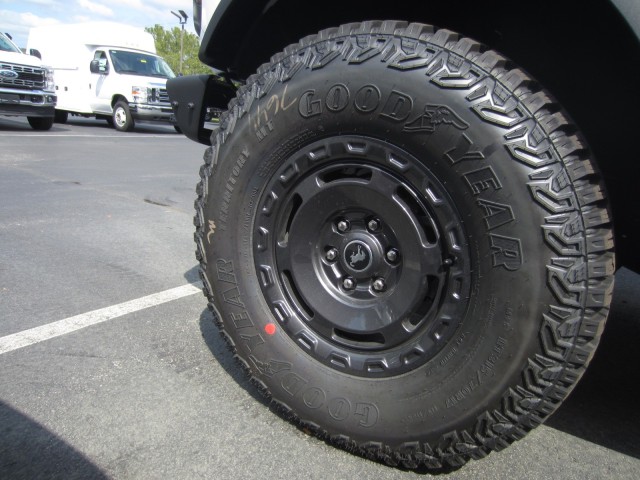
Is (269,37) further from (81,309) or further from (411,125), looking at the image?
(81,309)

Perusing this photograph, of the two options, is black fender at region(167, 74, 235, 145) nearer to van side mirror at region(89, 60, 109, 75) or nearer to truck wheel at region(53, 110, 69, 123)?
van side mirror at region(89, 60, 109, 75)

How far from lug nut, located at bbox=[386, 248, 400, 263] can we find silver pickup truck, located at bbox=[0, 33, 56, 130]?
12673 millimetres

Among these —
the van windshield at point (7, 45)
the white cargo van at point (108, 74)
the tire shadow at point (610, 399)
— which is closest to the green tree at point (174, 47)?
the white cargo van at point (108, 74)

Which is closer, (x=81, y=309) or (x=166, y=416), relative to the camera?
(x=166, y=416)

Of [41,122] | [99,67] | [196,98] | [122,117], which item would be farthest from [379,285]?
[99,67]

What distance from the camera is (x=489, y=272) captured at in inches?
63.1

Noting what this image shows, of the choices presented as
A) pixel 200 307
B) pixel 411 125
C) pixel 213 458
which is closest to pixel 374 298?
pixel 411 125

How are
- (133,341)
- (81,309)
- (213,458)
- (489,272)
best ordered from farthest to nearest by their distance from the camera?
(81,309), (133,341), (213,458), (489,272)

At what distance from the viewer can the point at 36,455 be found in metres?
1.81

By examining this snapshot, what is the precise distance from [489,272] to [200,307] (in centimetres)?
194

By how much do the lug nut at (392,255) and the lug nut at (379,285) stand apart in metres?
0.07

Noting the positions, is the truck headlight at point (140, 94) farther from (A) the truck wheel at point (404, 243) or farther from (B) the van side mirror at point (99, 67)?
(A) the truck wheel at point (404, 243)

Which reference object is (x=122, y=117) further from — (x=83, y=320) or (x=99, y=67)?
(x=83, y=320)

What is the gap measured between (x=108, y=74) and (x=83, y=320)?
48.8ft
